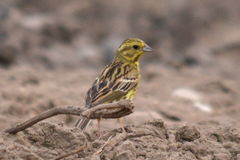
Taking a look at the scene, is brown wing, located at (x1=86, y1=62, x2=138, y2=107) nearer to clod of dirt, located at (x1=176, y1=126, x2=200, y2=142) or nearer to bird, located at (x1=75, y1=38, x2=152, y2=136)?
bird, located at (x1=75, y1=38, x2=152, y2=136)

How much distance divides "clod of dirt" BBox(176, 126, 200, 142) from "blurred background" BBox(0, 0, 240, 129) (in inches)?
187

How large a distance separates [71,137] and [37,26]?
11.2 m

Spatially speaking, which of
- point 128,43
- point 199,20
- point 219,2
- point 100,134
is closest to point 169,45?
point 199,20

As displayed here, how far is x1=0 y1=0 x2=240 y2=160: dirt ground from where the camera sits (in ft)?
19.5

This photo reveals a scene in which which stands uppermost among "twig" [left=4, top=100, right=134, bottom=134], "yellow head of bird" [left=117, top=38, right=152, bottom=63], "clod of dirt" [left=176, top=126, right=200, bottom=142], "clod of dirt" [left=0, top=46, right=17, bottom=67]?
"clod of dirt" [left=0, top=46, right=17, bottom=67]

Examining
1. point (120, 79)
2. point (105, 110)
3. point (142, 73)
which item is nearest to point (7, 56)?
point (142, 73)

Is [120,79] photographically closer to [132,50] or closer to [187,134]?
[132,50]

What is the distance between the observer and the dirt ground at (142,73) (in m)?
5.95

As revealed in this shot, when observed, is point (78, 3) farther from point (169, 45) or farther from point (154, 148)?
point (154, 148)

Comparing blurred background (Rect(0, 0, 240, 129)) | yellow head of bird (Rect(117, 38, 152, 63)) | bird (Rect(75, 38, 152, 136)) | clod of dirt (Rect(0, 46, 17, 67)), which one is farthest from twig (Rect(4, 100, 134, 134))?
clod of dirt (Rect(0, 46, 17, 67))

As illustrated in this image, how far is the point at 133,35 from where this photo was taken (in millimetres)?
17266

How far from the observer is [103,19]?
701 inches

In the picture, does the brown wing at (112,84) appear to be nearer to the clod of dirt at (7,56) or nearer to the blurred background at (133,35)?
the blurred background at (133,35)

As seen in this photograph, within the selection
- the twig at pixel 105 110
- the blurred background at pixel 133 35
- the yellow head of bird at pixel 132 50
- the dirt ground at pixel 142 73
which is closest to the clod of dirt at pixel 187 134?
the dirt ground at pixel 142 73
